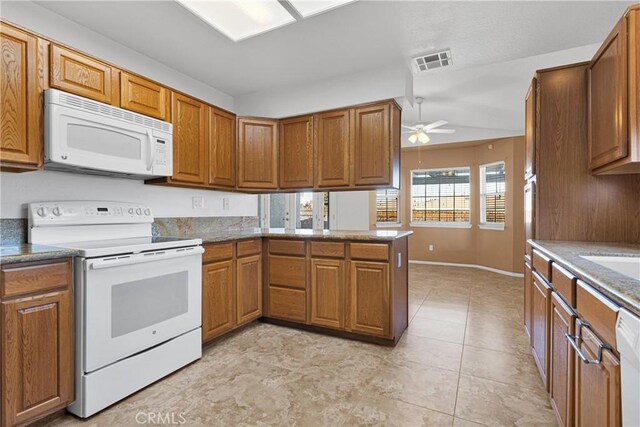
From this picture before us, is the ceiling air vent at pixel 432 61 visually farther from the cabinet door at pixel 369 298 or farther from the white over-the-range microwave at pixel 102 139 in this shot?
the white over-the-range microwave at pixel 102 139

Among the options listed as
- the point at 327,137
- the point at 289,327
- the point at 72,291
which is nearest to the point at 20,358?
the point at 72,291

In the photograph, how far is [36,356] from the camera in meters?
1.56

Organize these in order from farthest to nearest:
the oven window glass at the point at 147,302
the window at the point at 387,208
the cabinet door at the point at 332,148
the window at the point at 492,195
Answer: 1. the window at the point at 387,208
2. the window at the point at 492,195
3. the cabinet door at the point at 332,148
4. the oven window glass at the point at 147,302

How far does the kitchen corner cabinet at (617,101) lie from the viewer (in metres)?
1.52

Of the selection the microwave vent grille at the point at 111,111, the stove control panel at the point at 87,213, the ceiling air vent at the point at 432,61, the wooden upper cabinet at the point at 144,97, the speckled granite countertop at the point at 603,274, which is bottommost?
the speckled granite countertop at the point at 603,274

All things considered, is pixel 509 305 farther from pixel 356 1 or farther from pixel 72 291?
pixel 72 291

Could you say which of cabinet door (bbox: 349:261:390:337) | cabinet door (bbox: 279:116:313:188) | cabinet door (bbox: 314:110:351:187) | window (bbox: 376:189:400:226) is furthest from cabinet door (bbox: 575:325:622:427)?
window (bbox: 376:189:400:226)

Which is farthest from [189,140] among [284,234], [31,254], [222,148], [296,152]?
[31,254]

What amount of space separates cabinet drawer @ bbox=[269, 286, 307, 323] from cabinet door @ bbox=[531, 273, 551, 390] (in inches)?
71.7

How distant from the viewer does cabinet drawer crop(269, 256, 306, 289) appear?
2.96m

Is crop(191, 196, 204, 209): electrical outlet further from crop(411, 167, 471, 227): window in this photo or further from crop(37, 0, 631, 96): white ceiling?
crop(411, 167, 471, 227): window

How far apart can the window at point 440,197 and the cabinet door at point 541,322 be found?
14.6 feet

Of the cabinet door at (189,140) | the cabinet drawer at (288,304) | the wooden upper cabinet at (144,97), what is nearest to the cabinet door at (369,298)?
the cabinet drawer at (288,304)

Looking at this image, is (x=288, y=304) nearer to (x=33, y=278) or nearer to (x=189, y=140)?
(x=189, y=140)
